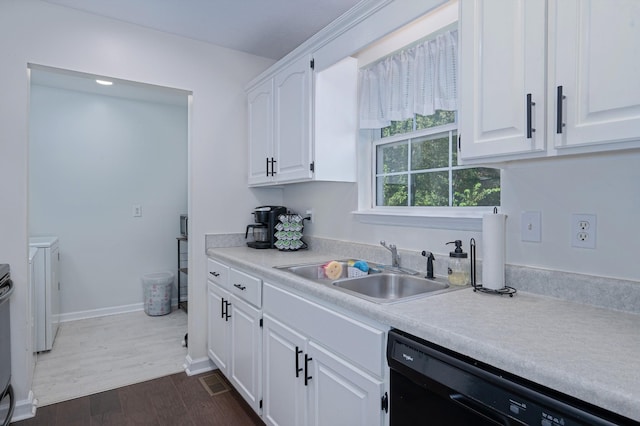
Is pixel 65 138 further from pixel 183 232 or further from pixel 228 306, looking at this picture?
pixel 228 306

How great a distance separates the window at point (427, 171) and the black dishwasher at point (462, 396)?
0.89 meters

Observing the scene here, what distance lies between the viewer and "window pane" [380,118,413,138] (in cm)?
205

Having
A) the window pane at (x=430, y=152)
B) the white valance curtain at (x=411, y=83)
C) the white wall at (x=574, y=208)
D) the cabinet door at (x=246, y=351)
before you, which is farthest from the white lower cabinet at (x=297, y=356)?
the white valance curtain at (x=411, y=83)

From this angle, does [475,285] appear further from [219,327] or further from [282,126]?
[219,327]

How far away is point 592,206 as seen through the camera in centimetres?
121

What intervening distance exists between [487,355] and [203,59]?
2.70m

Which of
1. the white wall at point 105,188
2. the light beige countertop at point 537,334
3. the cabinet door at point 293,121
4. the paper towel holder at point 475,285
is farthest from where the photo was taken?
the white wall at point 105,188

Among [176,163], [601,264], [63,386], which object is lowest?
[63,386]

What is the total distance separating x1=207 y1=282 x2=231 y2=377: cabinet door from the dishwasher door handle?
1645mm

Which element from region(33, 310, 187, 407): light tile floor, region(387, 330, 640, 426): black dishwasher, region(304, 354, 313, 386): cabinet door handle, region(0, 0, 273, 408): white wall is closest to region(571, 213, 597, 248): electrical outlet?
region(387, 330, 640, 426): black dishwasher

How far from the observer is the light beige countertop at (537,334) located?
705 millimetres

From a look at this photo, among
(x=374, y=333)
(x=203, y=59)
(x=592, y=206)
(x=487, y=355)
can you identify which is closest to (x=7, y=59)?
(x=203, y=59)

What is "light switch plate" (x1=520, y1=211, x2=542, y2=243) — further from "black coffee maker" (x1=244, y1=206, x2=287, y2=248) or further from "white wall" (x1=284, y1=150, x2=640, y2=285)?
"black coffee maker" (x1=244, y1=206, x2=287, y2=248)

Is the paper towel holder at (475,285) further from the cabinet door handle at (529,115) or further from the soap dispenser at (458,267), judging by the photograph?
the cabinet door handle at (529,115)
